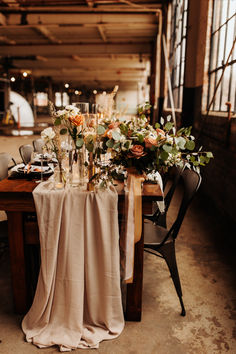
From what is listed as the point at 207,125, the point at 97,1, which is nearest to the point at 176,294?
the point at 207,125

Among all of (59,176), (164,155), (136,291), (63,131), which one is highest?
(63,131)

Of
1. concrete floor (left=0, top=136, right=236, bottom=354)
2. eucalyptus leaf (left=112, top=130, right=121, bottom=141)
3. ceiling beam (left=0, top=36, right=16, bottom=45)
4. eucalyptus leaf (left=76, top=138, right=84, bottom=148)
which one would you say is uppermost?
ceiling beam (left=0, top=36, right=16, bottom=45)

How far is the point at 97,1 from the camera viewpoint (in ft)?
25.1

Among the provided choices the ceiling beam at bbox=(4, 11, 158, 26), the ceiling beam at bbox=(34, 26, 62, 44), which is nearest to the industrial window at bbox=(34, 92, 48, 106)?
the ceiling beam at bbox=(34, 26, 62, 44)

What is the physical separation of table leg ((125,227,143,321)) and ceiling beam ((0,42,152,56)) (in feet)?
36.2

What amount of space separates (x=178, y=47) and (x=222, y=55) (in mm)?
3368

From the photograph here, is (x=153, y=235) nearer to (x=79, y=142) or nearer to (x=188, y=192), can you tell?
(x=188, y=192)

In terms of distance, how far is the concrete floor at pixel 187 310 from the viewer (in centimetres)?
179

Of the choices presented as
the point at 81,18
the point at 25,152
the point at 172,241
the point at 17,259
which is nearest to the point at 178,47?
the point at 81,18

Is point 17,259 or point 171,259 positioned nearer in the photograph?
point 17,259

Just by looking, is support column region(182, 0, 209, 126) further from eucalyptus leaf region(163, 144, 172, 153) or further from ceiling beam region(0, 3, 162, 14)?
eucalyptus leaf region(163, 144, 172, 153)

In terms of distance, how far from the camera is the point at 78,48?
12.1m

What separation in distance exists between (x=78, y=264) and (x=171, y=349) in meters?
0.68

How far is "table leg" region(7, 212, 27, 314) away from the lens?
74.3 inches
